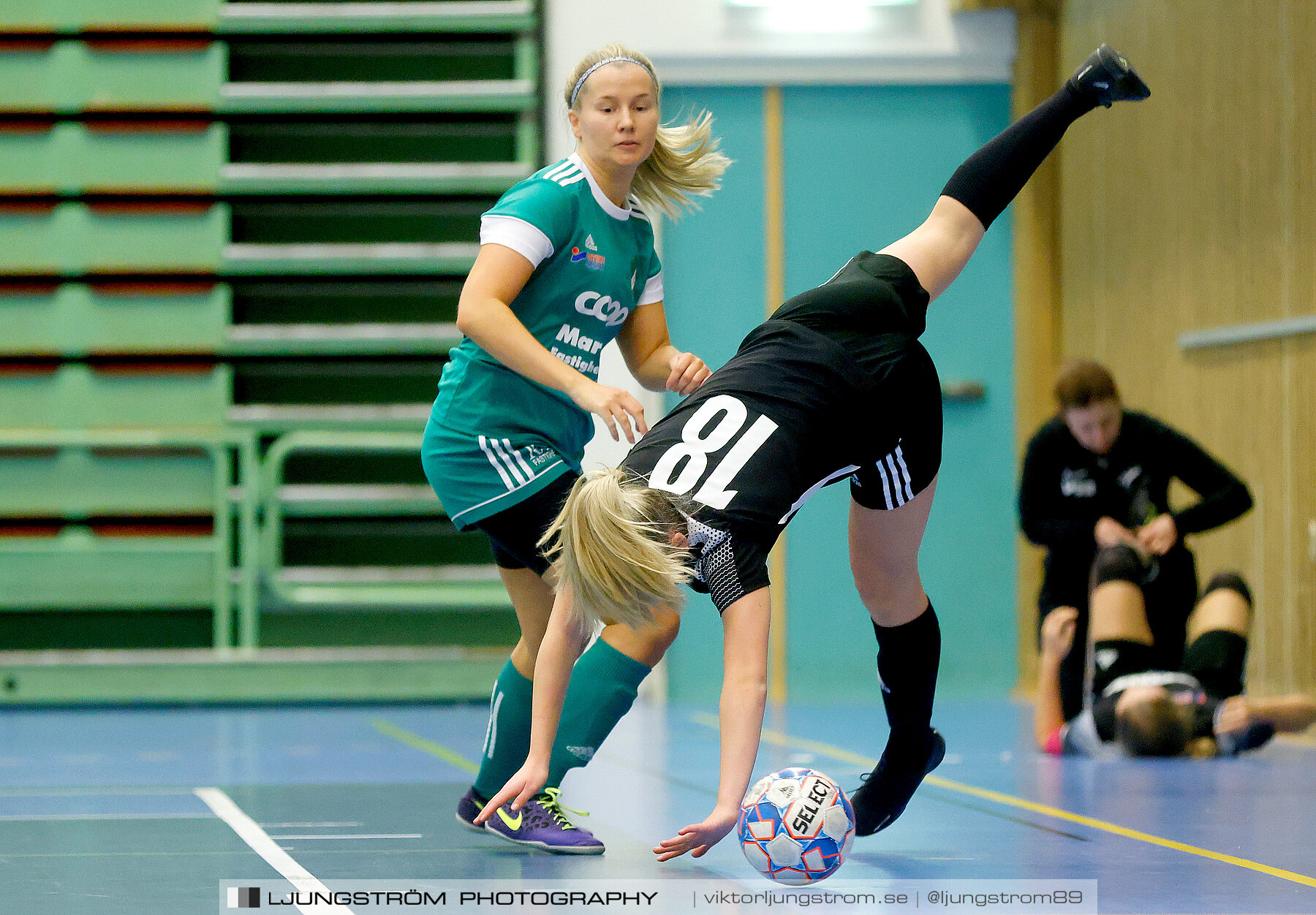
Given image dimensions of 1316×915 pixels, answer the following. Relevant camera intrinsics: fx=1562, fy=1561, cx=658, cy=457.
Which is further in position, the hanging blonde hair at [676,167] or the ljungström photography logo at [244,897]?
the hanging blonde hair at [676,167]

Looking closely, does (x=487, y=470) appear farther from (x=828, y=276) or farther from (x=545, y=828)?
(x=828, y=276)

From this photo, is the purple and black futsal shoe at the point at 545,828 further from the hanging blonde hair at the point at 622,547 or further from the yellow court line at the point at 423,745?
the yellow court line at the point at 423,745

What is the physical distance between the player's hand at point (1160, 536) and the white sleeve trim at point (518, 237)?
2.42 metres

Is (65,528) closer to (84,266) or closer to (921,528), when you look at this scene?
(84,266)

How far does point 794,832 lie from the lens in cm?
227

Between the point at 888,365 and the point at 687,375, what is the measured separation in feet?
1.20

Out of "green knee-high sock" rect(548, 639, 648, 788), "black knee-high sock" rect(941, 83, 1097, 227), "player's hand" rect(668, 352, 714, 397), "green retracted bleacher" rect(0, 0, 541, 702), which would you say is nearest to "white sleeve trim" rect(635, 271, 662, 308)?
"player's hand" rect(668, 352, 714, 397)

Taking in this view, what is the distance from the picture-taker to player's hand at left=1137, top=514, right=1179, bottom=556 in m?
4.41

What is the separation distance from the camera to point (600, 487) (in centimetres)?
223

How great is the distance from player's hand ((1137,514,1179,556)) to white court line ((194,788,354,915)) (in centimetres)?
259

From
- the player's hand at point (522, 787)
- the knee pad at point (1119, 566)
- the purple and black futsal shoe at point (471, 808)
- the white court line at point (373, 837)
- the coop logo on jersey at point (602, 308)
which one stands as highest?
the coop logo on jersey at point (602, 308)

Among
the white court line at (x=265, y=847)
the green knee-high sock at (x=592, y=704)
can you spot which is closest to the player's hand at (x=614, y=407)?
the green knee-high sock at (x=592, y=704)

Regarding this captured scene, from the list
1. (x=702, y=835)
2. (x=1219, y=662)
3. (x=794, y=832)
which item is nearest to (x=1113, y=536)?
(x=1219, y=662)

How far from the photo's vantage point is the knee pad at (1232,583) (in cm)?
441
